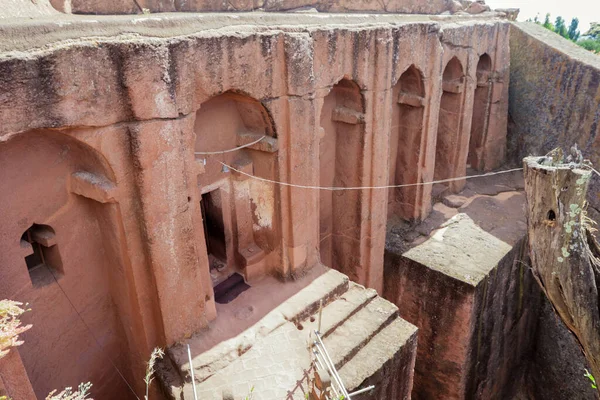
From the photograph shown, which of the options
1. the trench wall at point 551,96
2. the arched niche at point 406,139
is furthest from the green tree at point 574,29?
the arched niche at point 406,139

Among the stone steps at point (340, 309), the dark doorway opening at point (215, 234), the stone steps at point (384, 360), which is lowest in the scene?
the stone steps at point (384, 360)

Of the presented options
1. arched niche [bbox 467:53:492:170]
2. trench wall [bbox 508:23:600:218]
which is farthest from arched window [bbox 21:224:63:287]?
trench wall [bbox 508:23:600:218]

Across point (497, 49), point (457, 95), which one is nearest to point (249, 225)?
point (457, 95)

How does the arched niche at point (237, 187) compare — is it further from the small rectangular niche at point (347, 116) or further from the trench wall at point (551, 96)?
the trench wall at point (551, 96)

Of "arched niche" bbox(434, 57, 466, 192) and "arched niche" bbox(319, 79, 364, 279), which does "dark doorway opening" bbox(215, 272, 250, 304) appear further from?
"arched niche" bbox(434, 57, 466, 192)

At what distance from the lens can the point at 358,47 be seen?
6.66m

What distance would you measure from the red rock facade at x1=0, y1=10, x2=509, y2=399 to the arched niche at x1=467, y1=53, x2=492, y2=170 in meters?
3.67

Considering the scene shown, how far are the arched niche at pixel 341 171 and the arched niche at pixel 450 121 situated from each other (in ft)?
10.5

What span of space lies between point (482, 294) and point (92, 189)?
6496 millimetres

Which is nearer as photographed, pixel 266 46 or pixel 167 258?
pixel 167 258

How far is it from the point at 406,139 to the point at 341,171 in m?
1.83

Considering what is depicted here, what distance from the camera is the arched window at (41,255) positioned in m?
4.61

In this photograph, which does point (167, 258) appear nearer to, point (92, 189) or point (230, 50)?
point (92, 189)

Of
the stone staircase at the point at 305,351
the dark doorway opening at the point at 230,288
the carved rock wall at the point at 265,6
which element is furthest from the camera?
the dark doorway opening at the point at 230,288
